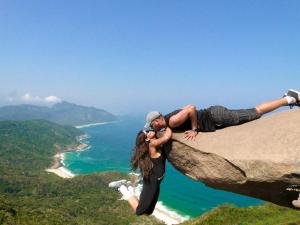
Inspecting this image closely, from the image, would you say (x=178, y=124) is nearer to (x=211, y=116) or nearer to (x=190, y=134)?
(x=190, y=134)

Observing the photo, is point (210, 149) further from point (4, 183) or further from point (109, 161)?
point (109, 161)

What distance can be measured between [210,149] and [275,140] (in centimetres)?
151

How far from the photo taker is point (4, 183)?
136 meters

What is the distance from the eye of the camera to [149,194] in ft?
30.9

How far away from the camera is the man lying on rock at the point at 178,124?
28.5ft

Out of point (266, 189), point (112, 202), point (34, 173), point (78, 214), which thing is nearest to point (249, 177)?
point (266, 189)

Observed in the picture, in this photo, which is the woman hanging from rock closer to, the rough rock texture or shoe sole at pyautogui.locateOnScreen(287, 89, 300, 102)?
the rough rock texture

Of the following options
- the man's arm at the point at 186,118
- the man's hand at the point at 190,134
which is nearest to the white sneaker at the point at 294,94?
the man's arm at the point at 186,118

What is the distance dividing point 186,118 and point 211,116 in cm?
68

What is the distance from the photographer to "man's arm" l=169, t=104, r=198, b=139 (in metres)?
8.63

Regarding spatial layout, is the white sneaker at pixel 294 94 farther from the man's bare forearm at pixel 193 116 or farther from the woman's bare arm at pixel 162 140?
the woman's bare arm at pixel 162 140

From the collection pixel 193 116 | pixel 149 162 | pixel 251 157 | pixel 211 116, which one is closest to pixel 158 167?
pixel 149 162

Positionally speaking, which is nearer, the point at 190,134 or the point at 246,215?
the point at 190,134

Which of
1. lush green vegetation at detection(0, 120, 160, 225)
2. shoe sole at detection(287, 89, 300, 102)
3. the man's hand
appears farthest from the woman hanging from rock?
lush green vegetation at detection(0, 120, 160, 225)
